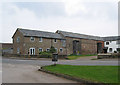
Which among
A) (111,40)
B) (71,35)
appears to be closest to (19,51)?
(71,35)

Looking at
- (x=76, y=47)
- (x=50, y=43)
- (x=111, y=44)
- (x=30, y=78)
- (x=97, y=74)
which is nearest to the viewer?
(x=97, y=74)

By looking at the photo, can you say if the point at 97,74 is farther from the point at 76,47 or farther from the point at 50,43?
the point at 76,47

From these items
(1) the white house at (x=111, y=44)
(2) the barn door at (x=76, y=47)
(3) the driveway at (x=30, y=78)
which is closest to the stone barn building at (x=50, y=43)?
(2) the barn door at (x=76, y=47)

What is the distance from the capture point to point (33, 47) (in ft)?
122

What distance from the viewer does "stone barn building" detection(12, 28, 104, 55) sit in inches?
1442

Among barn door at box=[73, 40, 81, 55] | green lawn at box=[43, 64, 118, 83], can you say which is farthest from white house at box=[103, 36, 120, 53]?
green lawn at box=[43, 64, 118, 83]

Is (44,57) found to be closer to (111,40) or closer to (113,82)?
(113,82)

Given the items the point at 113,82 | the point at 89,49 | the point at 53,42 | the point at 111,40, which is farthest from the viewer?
the point at 111,40

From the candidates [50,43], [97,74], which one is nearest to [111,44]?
[50,43]

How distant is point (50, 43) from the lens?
4109 centimetres

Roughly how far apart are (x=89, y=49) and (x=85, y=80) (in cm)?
4556

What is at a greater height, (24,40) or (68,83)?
(24,40)

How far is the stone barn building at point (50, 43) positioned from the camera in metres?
36.6

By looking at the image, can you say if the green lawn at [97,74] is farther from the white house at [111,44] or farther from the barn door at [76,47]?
the white house at [111,44]
